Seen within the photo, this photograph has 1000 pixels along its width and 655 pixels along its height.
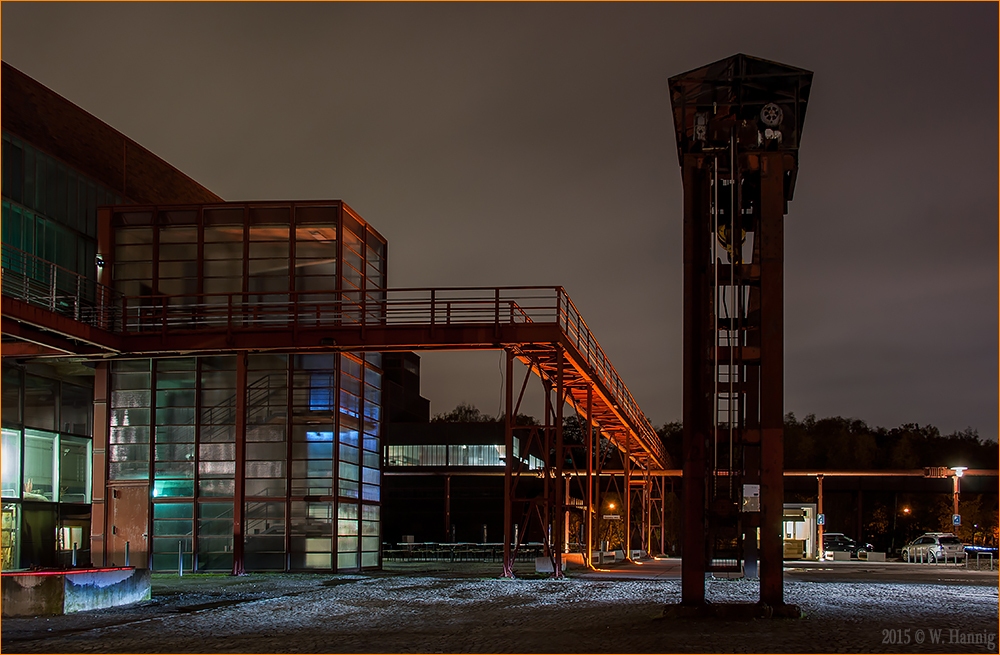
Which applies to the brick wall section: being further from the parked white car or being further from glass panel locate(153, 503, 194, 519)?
the parked white car

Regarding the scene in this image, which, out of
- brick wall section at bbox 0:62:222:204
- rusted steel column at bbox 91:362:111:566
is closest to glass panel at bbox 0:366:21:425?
rusted steel column at bbox 91:362:111:566

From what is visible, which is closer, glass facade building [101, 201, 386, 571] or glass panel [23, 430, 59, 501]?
glass panel [23, 430, 59, 501]

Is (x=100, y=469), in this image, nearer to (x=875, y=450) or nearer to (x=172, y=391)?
(x=172, y=391)

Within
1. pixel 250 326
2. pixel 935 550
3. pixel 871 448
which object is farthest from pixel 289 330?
pixel 871 448

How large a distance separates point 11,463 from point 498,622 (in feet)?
55.1

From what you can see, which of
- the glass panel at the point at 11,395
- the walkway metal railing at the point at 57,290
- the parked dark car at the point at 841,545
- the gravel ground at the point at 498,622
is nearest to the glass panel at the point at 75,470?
the glass panel at the point at 11,395

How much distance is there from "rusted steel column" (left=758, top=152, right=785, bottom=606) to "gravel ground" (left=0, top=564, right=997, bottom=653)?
851mm

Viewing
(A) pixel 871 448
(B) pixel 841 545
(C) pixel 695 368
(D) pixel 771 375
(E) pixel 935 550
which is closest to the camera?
(D) pixel 771 375

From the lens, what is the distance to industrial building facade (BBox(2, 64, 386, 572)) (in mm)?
28594

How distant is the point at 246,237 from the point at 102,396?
5777mm

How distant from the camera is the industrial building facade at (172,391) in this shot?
93.8 ft

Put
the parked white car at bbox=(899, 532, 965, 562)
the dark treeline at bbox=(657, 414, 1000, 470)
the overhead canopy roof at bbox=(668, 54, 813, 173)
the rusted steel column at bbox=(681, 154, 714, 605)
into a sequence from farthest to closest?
the dark treeline at bbox=(657, 414, 1000, 470) < the parked white car at bbox=(899, 532, 965, 562) < the overhead canopy roof at bbox=(668, 54, 813, 173) < the rusted steel column at bbox=(681, 154, 714, 605)

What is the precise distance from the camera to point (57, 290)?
29500 mm

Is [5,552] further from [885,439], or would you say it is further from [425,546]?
[885,439]
